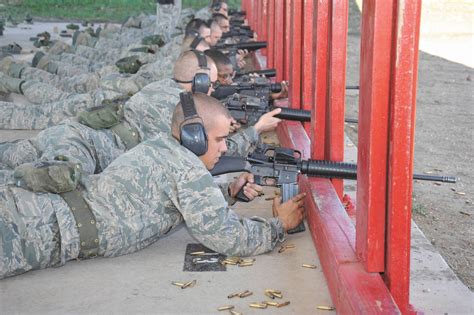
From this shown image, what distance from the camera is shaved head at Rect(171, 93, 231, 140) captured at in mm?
3980

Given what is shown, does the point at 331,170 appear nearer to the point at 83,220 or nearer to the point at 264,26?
the point at 83,220

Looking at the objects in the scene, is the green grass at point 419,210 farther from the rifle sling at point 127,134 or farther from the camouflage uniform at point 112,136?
the rifle sling at point 127,134

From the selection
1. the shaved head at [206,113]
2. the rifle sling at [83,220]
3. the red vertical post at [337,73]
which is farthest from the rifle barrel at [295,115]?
the rifle sling at [83,220]

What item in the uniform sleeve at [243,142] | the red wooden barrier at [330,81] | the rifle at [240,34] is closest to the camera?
the red wooden barrier at [330,81]

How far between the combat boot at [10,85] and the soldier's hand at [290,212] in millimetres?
5397

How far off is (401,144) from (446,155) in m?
4.79

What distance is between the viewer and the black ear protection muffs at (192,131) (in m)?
3.86

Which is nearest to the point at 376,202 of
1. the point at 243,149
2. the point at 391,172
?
the point at 391,172

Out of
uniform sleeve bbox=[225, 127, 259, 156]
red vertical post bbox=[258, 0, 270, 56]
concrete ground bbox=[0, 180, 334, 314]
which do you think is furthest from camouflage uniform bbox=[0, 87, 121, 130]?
red vertical post bbox=[258, 0, 270, 56]

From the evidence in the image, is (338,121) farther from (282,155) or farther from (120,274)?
(120,274)

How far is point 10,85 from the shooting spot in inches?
357

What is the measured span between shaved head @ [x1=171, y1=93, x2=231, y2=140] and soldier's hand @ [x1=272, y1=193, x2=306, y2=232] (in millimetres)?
691

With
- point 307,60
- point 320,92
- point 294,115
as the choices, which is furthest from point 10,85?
point 320,92

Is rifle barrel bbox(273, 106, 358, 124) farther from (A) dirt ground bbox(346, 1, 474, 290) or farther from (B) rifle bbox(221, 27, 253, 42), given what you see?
(B) rifle bbox(221, 27, 253, 42)
